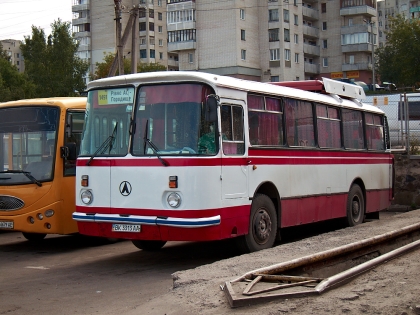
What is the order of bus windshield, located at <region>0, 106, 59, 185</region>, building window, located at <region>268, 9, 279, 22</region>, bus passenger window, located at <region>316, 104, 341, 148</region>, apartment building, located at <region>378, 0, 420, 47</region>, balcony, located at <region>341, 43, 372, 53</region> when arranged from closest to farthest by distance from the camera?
bus windshield, located at <region>0, 106, 59, 185</region>, bus passenger window, located at <region>316, 104, 341, 148</region>, building window, located at <region>268, 9, 279, 22</region>, balcony, located at <region>341, 43, 372, 53</region>, apartment building, located at <region>378, 0, 420, 47</region>

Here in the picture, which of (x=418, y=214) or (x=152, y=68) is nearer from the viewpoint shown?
(x=418, y=214)

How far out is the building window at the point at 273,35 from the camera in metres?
73.2

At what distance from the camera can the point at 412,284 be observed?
7.18 meters

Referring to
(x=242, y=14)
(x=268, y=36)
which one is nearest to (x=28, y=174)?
(x=242, y=14)

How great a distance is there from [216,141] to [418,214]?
25.4 ft

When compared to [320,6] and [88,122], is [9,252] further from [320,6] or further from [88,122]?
[320,6]

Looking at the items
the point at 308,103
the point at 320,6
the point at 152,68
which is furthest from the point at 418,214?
the point at 320,6

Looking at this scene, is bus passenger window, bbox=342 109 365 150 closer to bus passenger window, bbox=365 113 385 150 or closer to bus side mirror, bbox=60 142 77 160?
bus passenger window, bbox=365 113 385 150

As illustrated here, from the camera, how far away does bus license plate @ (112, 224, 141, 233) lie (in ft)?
33.3

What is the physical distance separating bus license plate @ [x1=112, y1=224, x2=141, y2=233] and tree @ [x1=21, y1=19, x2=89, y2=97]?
45837mm

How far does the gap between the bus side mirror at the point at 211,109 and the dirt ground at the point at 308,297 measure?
6.61ft

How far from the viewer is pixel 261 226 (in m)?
11.3

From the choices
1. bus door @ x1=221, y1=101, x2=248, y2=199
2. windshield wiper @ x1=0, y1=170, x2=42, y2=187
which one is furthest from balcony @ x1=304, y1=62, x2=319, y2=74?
bus door @ x1=221, y1=101, x2=248, y2=199

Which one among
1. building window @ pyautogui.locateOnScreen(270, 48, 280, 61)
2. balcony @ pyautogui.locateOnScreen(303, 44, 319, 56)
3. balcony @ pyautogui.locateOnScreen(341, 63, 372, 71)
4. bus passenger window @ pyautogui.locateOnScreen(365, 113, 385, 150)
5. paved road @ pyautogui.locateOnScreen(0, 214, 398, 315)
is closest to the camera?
paved road @ pyautogui.locateOnScreen(0, 214, 398, 315)
